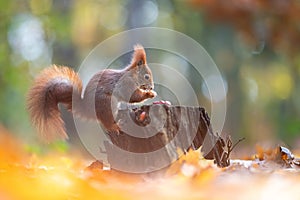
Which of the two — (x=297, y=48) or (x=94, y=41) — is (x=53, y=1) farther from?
(x=297, y=48)

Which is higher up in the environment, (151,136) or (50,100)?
(50,100)

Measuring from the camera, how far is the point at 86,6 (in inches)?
312

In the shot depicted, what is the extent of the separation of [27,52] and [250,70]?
2953 millimetres

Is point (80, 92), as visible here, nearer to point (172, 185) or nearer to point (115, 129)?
point (115, 129)

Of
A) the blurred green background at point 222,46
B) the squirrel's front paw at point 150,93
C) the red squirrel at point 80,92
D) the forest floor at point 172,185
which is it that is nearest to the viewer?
the forest floor at point 172,185

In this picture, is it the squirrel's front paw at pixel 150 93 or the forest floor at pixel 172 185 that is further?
the squirrel's front paw at pixel 150 93

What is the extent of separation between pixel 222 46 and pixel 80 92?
5460mm

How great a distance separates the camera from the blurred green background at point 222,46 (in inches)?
255

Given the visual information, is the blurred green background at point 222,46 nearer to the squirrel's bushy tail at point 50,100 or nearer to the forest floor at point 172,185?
the squirrel's bushy tail at point 50,100

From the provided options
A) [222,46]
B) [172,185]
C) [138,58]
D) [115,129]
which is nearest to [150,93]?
[138,58]

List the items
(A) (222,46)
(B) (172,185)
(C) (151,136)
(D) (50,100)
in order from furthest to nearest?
(A) (222,46), (D) (50,100), (C) (151,136), (B) (172,185)

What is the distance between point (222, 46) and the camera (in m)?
6.89

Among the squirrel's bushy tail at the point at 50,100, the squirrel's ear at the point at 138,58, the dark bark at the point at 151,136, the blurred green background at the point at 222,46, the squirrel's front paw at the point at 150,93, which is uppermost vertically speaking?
the blurred green background at the point at 222,46

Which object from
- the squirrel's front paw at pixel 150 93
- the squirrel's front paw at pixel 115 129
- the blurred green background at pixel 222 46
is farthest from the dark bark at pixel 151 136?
the blurred green background at pixel 222 46
